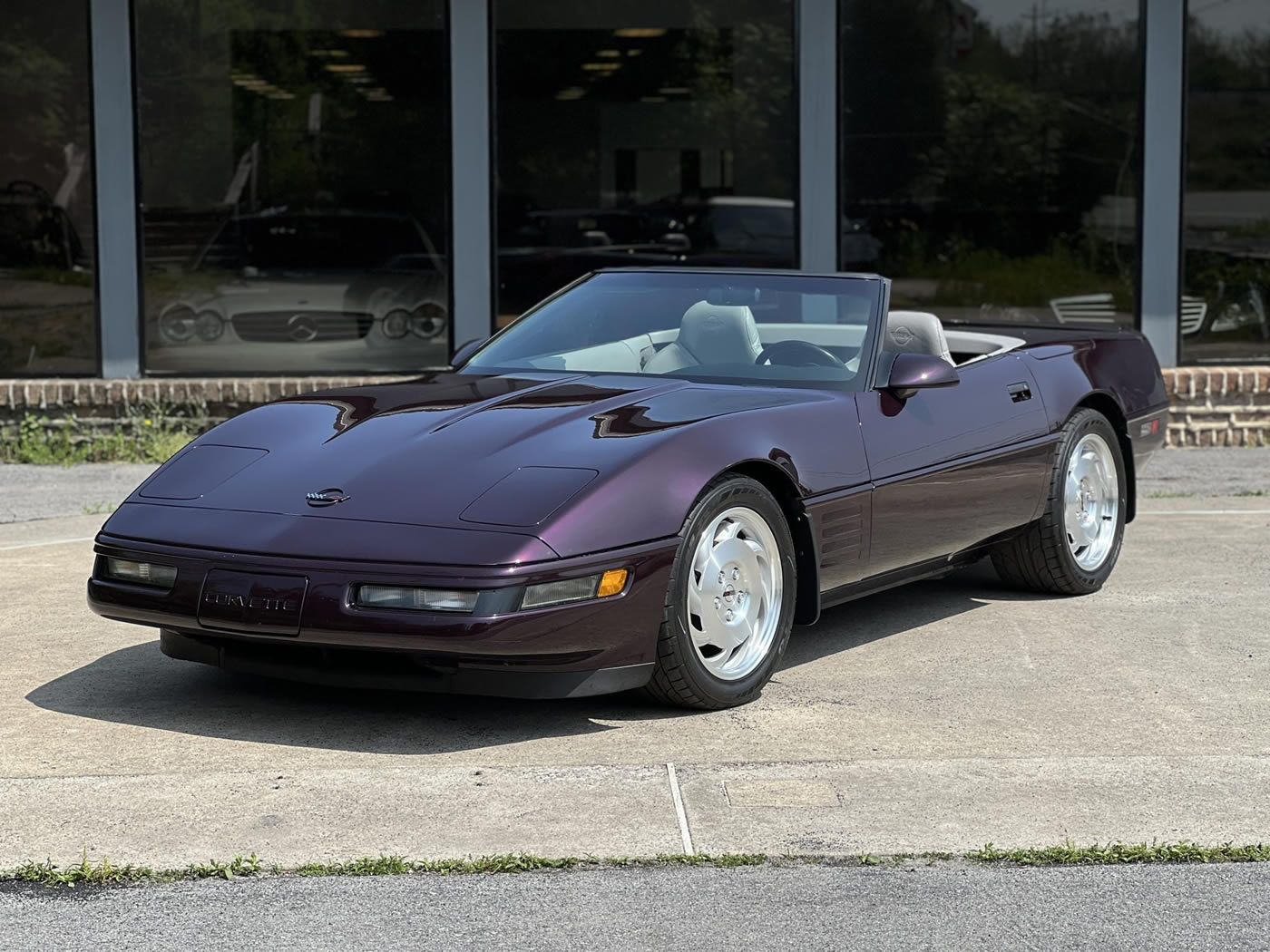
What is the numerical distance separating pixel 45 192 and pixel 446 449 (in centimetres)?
754

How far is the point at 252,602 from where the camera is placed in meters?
4.98

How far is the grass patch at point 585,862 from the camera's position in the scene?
3.97m

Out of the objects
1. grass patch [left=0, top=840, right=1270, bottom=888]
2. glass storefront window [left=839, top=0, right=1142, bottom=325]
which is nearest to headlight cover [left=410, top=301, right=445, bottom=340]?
glass storefront window [left=839, top=0, right=1142, bottom=325]

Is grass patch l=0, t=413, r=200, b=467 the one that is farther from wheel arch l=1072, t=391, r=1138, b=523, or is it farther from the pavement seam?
the pavement seam

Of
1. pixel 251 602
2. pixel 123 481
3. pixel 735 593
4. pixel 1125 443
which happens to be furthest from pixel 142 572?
pixel 123 481

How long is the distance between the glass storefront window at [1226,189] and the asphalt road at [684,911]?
8.84m

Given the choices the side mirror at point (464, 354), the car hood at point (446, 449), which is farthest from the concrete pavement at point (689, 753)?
the side mirror at point (464, 354)

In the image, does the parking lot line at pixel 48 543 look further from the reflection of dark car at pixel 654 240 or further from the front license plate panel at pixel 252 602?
the reflection of dark car at pixel 654 240

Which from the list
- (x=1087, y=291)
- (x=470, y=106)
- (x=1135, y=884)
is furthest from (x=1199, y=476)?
(x=1135, y=884)

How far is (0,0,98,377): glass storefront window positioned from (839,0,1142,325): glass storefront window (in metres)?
4.94

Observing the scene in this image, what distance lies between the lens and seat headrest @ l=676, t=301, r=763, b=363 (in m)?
6.38

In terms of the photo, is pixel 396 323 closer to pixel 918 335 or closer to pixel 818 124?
pixel 818 124

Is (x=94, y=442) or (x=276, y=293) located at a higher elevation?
(x=276, y=293)

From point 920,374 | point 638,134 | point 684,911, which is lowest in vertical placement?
point 684,911
